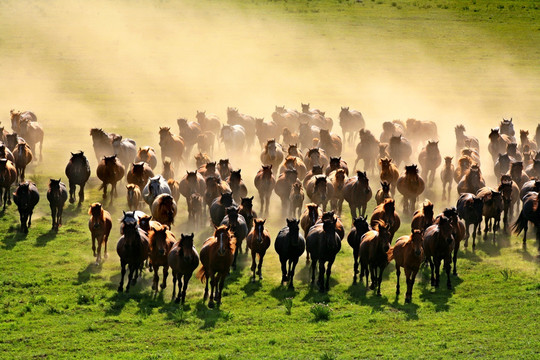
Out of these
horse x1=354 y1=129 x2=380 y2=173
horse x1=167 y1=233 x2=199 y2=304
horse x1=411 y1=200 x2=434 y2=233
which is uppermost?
horse x1=354 y1=129 x2=380 y2=173

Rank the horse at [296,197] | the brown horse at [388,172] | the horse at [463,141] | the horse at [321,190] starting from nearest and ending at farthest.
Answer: the horse at [321,190]
the horse at [296,197]
the brown horse at [388,172]
the horse at [463,141]

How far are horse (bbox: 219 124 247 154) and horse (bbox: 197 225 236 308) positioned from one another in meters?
18.3

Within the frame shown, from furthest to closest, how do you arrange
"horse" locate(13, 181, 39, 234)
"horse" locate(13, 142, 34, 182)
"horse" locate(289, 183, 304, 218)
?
"horse" locate(13, 142, 34, 182) < "horse" locate(289, 183, 304, 218) < "horse" locate(13, 181, 39, 234)

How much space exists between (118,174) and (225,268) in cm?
1128

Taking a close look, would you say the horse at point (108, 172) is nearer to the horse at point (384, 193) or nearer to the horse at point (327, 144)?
the horse at point (384, 193)

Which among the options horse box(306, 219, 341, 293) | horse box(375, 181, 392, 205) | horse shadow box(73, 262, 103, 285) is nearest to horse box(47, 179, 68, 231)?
horse shadow box(73, 262, 103, 285)

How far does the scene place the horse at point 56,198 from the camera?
27.4 meters

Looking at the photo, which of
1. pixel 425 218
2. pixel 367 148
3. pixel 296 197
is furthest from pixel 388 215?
pixel 367 148

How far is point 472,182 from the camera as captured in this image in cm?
2983

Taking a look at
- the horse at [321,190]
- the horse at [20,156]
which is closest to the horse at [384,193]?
the horse at [321,190]

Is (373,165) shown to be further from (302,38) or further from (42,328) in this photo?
(302,38)

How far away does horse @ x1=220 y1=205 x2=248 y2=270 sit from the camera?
23859 mm

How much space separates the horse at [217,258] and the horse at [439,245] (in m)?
5.94

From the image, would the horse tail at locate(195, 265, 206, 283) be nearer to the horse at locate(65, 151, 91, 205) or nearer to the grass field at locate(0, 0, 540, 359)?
the grass field at locate(0, 0, 540, 359)
